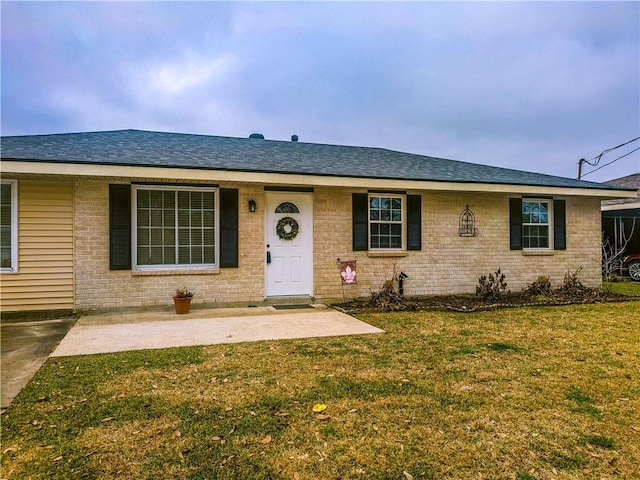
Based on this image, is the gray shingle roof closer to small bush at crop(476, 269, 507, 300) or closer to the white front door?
the white front door

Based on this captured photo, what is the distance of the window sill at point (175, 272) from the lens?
7.77 meters

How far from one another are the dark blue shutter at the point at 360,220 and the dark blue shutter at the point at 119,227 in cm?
471

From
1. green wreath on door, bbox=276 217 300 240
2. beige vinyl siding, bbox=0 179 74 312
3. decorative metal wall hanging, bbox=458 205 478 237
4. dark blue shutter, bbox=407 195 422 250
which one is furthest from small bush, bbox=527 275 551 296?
beige vinyl siding, bbox=0 179 74 312

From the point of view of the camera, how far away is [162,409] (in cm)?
329

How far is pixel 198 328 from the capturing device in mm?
6355

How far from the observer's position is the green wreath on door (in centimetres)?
874

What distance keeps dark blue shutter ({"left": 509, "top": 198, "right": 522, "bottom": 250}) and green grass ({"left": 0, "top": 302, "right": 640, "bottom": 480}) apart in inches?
203

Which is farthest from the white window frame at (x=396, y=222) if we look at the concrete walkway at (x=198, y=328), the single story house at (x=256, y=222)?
the concrete walkway at (x=198, y=328)

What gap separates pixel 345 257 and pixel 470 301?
3.01 meters

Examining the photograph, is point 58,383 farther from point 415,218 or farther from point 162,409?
point 415,218

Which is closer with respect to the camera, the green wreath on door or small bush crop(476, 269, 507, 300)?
the green wreath on door

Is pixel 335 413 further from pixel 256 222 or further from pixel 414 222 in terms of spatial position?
pixel 414 222

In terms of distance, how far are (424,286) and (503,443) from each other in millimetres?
7113

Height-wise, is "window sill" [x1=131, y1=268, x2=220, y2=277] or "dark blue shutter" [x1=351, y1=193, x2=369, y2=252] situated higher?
"dark blue shutter" [x1=351, y1=193, x2=369, y2=252]
